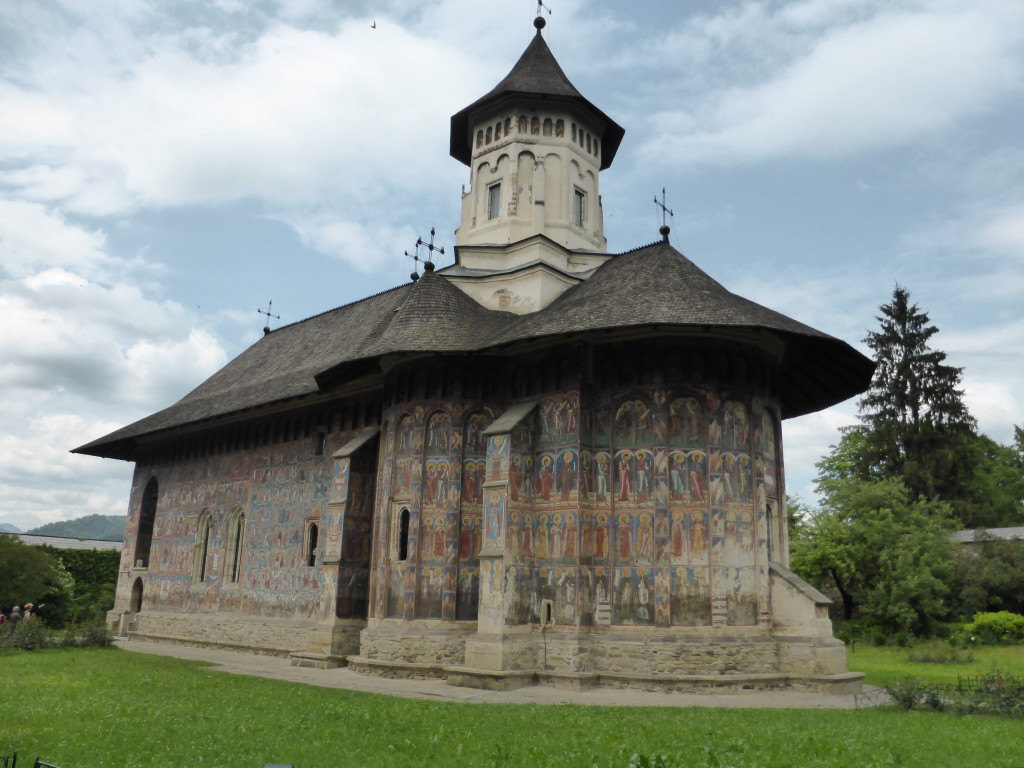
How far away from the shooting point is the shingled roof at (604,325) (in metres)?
15.2

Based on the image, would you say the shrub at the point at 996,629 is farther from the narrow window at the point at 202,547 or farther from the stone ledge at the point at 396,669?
the narrow window at the point at 202,547

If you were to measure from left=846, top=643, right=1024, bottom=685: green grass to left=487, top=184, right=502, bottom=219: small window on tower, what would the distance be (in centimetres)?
1341

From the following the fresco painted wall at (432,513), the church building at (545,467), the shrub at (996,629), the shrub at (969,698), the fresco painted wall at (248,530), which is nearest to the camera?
the shrub at (969,698)

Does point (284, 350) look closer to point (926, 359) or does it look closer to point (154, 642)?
point (154, 642)

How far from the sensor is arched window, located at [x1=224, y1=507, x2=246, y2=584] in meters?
23.1

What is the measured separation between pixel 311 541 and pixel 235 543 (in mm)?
3719

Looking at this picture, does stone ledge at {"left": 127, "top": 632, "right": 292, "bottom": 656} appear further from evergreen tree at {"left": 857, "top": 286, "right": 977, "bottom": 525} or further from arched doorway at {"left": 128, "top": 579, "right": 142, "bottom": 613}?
evergreen tree at {"left": 857, "top": 286, "right": 977, "bottom": 525}

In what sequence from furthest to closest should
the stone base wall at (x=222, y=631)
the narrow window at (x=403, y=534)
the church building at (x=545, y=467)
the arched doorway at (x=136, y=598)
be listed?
the arched doorway at (x=136, y=598)
the stone base wall at (x=222, y=631)
the narrow window at (x=403, y=534)
the church building at (x=545, y=467)

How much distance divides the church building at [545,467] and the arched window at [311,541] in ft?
0.28

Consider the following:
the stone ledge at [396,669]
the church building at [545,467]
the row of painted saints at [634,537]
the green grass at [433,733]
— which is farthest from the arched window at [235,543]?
the row of painted saints at [634,537]

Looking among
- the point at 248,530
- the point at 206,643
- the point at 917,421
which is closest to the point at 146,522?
the point at 206,643

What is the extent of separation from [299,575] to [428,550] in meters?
5.55

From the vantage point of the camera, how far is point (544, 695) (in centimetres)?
1369

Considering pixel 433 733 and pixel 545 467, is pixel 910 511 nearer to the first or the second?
pixel 545 467
